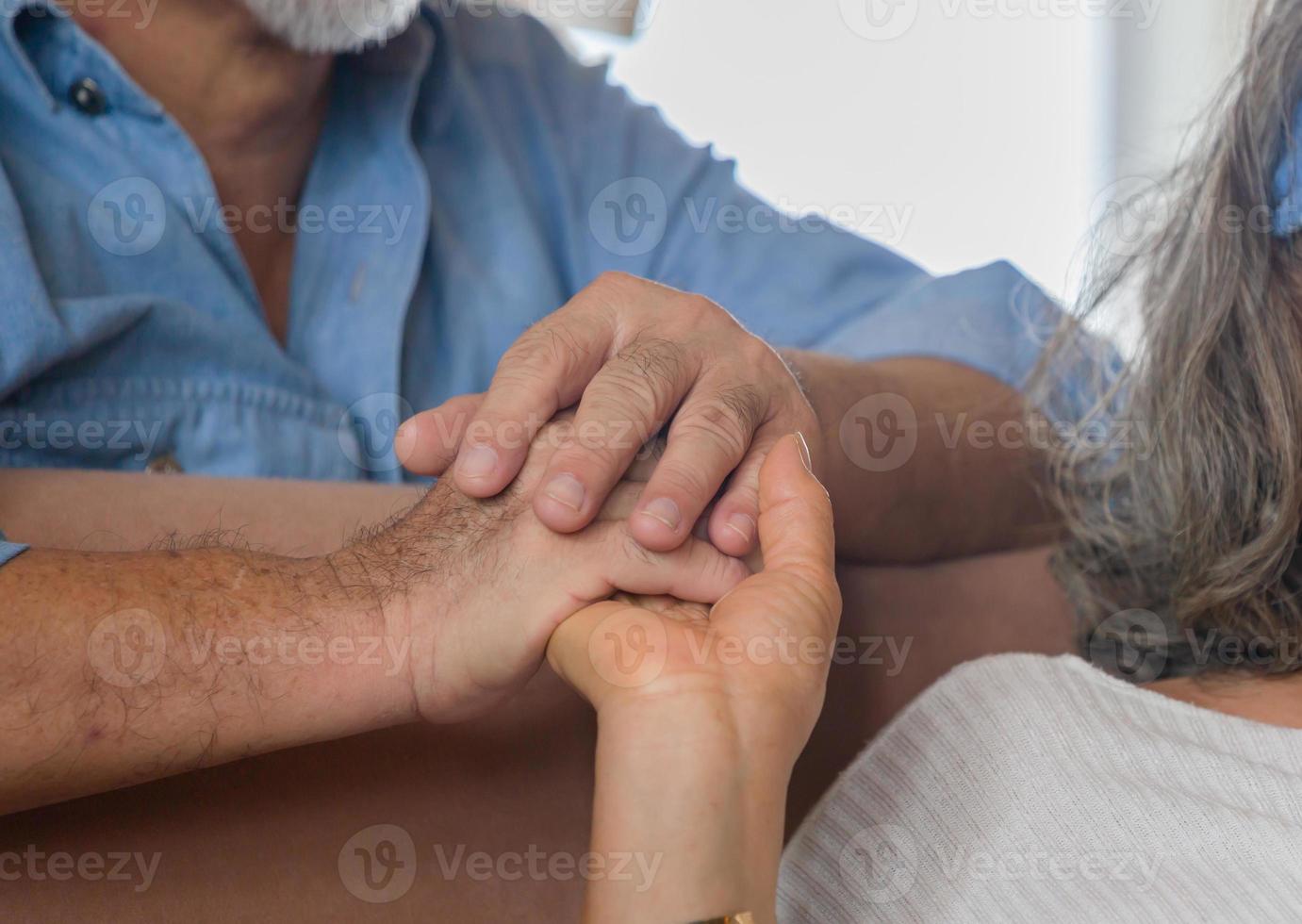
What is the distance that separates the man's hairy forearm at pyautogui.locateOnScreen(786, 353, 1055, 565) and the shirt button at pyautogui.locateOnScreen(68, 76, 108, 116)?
0.65 meters

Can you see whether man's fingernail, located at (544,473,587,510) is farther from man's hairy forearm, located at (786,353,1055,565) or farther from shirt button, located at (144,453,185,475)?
shirt button, located at (144,453,185,475)

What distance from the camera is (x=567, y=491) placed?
2.20 ft

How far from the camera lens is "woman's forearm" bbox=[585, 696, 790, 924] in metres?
0.53

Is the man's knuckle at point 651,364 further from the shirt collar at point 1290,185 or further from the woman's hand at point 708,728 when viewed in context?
the shirt collar at point 1290,185

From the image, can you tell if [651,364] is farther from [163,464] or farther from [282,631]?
[163,464]

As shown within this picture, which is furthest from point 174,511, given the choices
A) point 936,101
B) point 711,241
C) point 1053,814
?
point 936,101

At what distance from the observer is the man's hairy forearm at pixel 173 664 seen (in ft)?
1.99

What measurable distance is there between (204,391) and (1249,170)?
0.88 m

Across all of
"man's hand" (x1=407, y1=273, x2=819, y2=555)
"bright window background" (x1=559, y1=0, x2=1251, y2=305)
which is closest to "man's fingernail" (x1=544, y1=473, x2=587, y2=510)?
"man's hand" (x1=407, y1=273, x2=819, y2=555)

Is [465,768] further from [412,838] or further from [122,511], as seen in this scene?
[122,511]

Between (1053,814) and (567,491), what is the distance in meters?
0.35

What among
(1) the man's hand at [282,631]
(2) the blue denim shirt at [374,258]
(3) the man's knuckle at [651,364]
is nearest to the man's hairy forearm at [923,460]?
(2) the blue denim shirt at [374,258]

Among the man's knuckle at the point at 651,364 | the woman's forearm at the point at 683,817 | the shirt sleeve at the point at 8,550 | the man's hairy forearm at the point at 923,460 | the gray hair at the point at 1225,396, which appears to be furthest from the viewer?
the man's hairy forearm at the point at 923,460

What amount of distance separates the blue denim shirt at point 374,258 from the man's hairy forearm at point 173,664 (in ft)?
0.98
